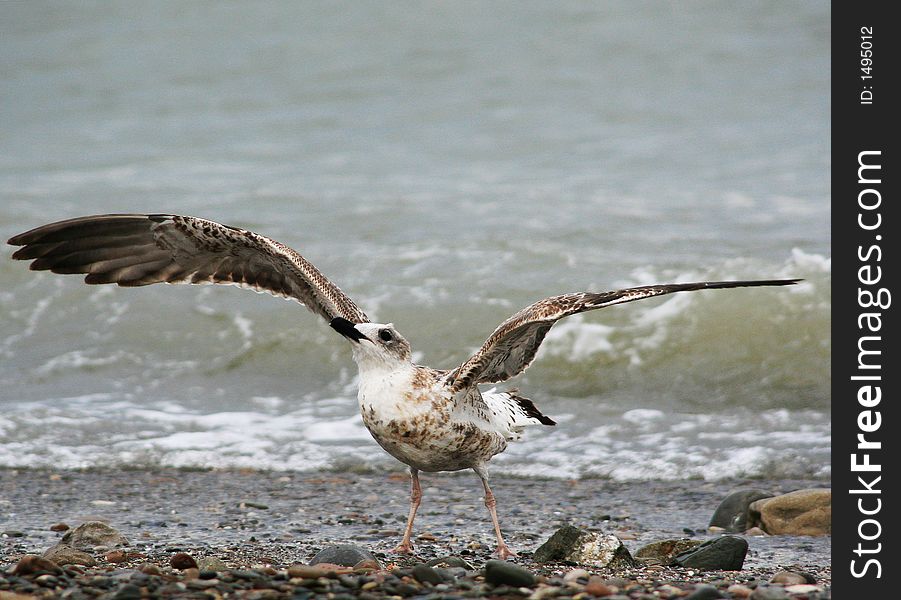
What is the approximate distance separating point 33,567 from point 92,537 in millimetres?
1161

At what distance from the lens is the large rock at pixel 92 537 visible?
5.32 m

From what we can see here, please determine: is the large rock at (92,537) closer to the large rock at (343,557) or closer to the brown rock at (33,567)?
the brown rock at (33,567)

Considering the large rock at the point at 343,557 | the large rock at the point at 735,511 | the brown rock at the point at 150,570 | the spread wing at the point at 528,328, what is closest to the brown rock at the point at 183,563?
the brown rock at the point at 150,570

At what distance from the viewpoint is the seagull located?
208 inches

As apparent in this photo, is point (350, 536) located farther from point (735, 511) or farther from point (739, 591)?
point (739, 591)

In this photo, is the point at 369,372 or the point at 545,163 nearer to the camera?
the point at 369,372

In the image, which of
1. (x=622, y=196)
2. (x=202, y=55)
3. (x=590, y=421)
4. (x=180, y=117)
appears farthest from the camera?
(x=202, y=55)

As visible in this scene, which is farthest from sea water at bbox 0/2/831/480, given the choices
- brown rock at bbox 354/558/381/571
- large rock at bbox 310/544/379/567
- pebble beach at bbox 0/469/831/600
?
brown rock at bbox 354/558/381/571

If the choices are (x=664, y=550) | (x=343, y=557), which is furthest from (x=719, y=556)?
(x=343, y=557)

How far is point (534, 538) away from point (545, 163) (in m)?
12.2

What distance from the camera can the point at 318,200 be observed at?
50.5 feet

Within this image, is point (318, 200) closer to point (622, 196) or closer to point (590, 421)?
point (622, 196)

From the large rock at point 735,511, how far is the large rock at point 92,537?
3.17m
